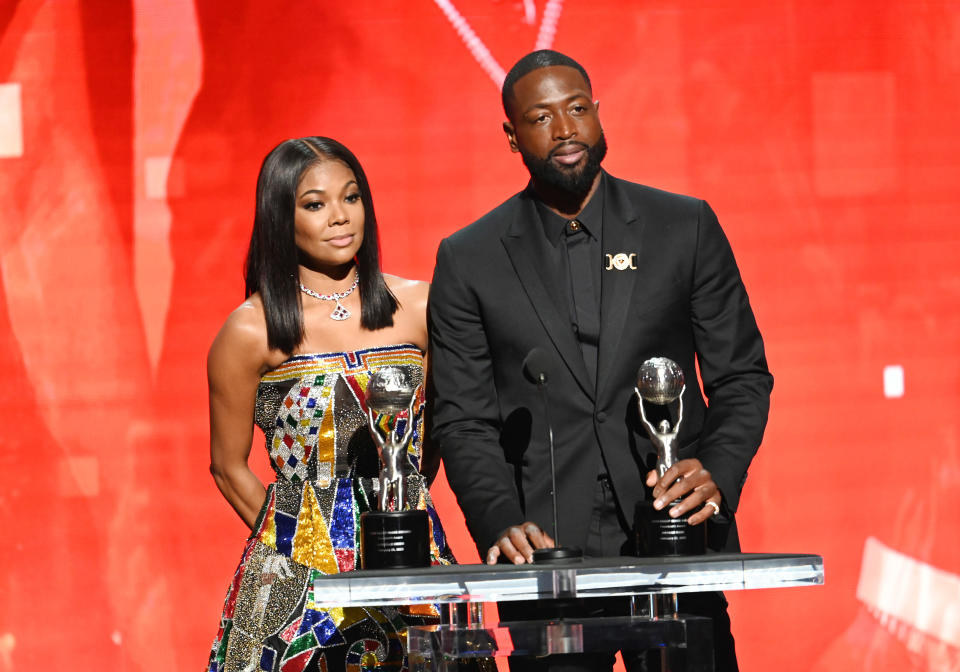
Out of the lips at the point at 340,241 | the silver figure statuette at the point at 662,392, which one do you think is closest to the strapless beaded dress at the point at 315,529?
the lips at the point at 340,241

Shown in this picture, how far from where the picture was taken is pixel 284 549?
3154 millimetres

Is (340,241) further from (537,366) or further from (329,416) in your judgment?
(537,366)

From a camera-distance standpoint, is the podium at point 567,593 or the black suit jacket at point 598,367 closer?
the podium at point 567,593

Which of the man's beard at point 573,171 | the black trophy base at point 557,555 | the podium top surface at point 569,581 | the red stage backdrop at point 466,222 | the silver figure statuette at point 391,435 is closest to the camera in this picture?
the podium top surface at point 569,581

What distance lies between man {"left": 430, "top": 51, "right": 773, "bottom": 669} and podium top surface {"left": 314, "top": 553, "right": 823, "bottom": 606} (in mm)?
411

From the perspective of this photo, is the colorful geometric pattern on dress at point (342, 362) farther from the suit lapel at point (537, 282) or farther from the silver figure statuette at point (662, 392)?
the silver figure statuette at point (662, 392)

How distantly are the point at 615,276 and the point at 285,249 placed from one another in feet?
2.89

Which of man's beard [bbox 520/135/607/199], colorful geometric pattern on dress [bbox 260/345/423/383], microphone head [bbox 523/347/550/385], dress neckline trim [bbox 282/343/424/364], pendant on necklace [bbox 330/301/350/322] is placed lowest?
microphone head [bbox 523/347/550/385]

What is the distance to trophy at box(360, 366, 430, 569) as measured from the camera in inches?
93.6

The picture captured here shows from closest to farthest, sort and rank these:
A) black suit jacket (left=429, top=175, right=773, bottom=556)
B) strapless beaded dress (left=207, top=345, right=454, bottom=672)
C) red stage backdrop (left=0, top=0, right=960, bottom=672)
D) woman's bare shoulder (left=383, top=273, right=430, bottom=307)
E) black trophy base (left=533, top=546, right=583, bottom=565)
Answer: black trophy base (left=533, top=546, right=583, bottom=565), black suit jacket (left=429, top=175, right=773, bottom=556), strapless beaded dress (left=207, top=345, right=454, bottom=672), woman's bare shoulder (left=383, top=273, right=430, bottom=307), red stage backdrop (left=0, top=0, right=960, bottom=672)

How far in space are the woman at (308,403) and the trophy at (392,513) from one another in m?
0.61

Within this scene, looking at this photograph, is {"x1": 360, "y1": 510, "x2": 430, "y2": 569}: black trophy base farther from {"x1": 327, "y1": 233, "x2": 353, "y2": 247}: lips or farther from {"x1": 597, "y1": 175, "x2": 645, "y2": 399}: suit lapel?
{"x1": 327, "y1": 233, "x2": 353, "y2": 247}: lips

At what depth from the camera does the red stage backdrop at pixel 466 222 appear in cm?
433

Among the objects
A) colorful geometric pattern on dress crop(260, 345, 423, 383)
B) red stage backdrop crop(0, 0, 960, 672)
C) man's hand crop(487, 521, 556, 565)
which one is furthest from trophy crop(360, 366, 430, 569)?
red stage backdrop crop(0, 0, 960, 672)
